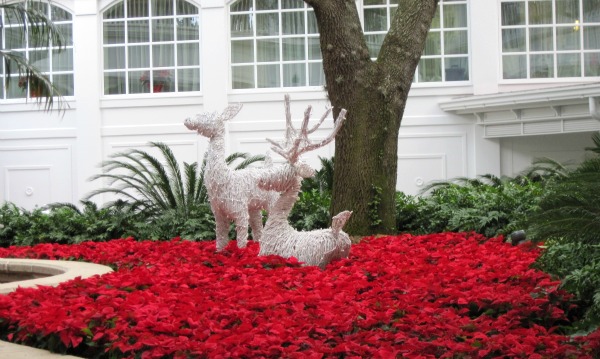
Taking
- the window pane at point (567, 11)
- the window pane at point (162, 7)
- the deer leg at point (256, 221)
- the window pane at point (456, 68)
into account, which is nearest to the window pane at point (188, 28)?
the window pane at point (162, 7)

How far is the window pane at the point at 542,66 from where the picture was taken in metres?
18.2

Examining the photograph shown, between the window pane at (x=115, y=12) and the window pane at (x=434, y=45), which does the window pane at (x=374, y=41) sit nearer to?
the window pane at (x=434, y=45)

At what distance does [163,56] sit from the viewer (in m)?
19.3

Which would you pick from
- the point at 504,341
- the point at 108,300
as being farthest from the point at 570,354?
the point at 108,300

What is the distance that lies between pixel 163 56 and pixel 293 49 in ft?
8.59

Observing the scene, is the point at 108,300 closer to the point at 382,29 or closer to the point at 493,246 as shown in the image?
the point at 493,246

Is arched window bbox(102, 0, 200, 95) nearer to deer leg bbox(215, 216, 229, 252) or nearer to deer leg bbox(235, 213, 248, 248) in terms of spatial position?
deer leg bbox(215, 216, 229, 252)

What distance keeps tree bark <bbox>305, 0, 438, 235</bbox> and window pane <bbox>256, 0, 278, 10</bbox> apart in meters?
8.49

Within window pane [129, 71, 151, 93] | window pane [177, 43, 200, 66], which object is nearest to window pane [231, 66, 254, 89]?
window pane [177, 43, 200, 66]

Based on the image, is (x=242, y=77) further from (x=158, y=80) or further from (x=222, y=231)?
(x=222, y=231)

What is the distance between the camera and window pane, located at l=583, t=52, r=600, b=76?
59.3 ft

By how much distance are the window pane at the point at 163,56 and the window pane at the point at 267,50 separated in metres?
1.74

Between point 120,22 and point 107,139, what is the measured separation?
7.84 feet

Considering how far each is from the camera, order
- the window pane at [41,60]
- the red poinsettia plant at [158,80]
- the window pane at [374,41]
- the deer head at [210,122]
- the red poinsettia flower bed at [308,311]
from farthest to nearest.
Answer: the window pane at [41,60] < the red poinsettia plant at [158,80] < the window pane at [374,41] < the deer head at [210,122] < the red poinsettia flower bed at [308,311]
